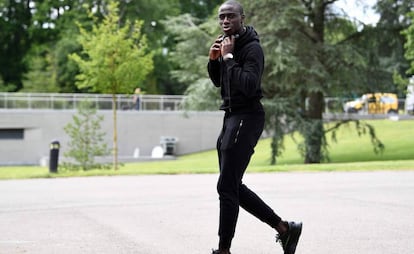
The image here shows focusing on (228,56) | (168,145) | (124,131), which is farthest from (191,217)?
(124,131)

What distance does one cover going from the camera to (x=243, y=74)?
4.89 m

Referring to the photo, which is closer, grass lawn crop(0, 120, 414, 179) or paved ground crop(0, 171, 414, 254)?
paved ground crop(0, 171, 414, 254)

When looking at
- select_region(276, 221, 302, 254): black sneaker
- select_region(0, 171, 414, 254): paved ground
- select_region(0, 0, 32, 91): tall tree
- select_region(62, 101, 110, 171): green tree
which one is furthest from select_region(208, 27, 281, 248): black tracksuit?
select_region(0, 0, 32, 91): tall tree

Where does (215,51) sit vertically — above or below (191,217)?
above

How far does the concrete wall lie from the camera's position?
38.0 meters

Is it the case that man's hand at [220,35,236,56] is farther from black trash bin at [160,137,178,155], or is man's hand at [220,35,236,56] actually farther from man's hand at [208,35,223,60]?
black trash bin at [160,137,178,155]

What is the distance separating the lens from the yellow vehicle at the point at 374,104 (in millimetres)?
28591

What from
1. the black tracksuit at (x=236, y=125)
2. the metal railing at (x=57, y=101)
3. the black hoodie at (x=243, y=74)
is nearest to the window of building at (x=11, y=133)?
the metal railing at (x=57, y=101)

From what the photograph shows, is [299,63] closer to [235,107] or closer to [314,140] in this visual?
[314,140]

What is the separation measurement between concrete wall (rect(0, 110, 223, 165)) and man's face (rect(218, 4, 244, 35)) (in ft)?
104

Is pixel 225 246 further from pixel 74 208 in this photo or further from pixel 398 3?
pixel 398 3

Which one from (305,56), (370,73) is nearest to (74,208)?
(305,56)

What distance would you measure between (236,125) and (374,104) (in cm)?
2787

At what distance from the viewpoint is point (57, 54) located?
51.2 m
